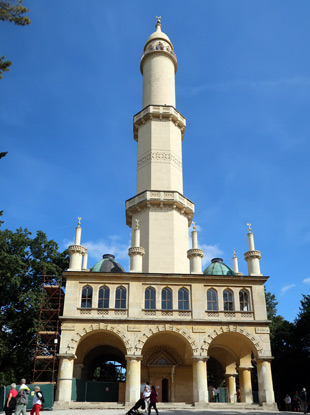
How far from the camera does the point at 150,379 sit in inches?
1304

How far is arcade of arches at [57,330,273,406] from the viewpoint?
29422mm

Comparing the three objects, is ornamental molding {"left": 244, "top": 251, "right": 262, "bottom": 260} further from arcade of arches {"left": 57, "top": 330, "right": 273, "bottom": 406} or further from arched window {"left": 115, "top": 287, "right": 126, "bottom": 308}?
arched window {"left": 115, "top": 287, "right": 126, "bottom": 308}

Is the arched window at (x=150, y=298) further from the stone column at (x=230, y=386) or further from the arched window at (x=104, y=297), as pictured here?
the stone column at (x=230, y=386)

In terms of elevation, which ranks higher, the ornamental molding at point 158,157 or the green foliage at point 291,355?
the ornamental molding at point 158,157

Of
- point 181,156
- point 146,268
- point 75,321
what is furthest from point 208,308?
point 181,156

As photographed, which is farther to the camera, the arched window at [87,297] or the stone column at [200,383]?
the arched window at [87,297]

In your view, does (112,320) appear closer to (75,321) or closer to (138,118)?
(75,321)

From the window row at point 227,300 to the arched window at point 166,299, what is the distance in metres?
3.11


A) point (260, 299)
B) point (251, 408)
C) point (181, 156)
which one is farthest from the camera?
point (181, 156)

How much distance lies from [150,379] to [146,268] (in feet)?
30.1

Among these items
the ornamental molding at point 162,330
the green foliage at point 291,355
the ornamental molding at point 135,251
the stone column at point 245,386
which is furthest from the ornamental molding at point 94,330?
the green foliage at point 291,355

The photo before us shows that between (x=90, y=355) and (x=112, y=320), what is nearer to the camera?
(x=112, y=320)

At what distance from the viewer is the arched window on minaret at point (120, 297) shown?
104 ft

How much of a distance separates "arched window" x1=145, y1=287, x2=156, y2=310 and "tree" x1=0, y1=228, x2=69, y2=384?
12127 mm
